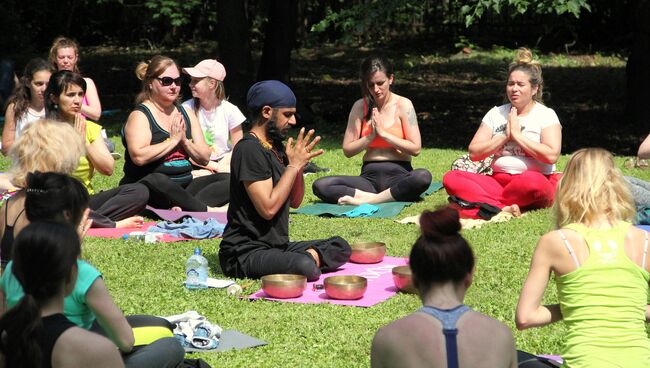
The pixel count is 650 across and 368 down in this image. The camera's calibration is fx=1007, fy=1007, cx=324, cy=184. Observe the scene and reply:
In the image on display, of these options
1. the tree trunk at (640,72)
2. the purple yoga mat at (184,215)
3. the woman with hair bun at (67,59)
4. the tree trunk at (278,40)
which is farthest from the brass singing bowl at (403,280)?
the tree trunk at (278,40)

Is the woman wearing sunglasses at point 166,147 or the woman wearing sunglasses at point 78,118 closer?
the woman wearing sunglasses at point 78,118

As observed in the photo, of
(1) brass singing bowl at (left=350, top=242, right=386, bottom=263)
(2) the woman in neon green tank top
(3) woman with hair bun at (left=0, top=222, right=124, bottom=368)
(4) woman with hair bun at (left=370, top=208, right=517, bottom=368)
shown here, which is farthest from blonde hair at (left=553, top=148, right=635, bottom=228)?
(1) brass singing bowl at (left=350, top=242, right=386, bottom=263)

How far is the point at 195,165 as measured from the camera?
9.73m

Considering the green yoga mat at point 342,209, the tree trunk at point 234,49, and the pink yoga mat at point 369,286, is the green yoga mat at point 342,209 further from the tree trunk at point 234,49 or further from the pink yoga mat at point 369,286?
the tree trunk at point 234,49

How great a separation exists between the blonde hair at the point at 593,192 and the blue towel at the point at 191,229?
14.8 feet

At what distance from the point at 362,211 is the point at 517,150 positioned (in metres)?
1.52

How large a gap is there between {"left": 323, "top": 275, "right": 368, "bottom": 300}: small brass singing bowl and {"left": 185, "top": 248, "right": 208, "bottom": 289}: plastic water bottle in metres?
0.86

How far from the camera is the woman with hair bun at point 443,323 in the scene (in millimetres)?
3211

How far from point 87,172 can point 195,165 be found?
1704 millimetres

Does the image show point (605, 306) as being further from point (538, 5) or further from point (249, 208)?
point (538, 5)

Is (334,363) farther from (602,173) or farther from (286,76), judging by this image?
(286,76)

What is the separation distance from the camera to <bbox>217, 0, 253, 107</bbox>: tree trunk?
16266 millimetres

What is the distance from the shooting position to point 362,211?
930 cm

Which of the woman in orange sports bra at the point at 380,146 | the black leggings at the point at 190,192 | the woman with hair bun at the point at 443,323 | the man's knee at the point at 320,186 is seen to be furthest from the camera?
the man's knee at the point at 320,186
